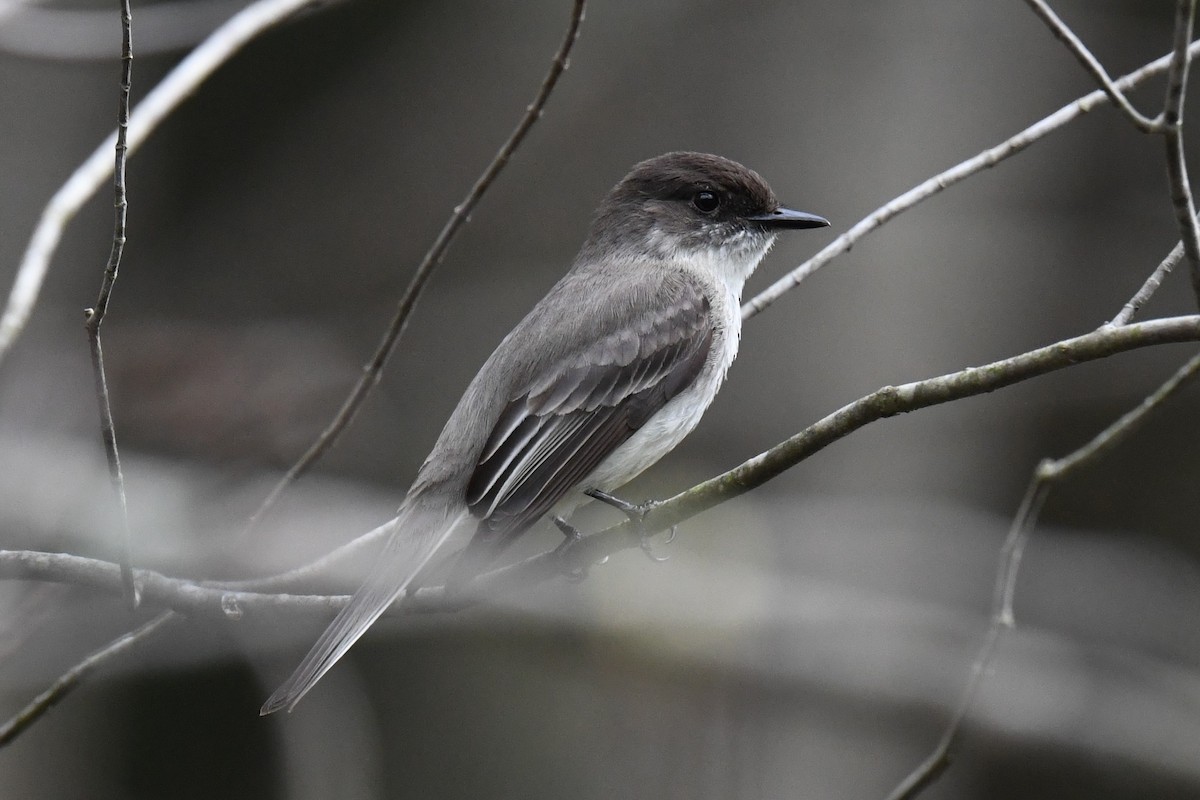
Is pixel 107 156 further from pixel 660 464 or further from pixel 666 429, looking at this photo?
pixel 660 464

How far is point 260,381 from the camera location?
591cm

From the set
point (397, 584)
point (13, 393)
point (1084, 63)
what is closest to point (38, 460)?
point (13, 393)

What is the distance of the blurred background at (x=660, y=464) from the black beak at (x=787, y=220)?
2.26 m

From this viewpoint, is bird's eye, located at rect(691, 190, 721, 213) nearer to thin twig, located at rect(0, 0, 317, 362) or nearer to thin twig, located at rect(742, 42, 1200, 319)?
thin twig, located at rect(742, 42, 1200, 319)

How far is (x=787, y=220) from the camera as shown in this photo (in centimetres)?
481

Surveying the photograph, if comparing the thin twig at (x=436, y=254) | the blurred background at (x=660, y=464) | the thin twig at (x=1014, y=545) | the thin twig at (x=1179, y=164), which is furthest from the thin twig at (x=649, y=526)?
the blurred background at (x=660, y=464)

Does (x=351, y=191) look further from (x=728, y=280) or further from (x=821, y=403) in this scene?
(x=728, y=280)

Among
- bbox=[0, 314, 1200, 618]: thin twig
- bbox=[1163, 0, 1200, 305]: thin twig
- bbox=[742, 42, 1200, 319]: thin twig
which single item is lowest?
bbox=[0, 314, 1200, 618]: thin twig

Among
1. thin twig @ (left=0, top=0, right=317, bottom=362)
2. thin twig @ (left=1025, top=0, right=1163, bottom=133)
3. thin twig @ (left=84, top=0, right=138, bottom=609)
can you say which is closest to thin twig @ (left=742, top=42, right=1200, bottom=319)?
thin twig @ (left=1025, top=0, right=1163, bottom=133)

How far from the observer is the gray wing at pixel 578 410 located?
397 cm

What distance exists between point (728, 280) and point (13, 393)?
3.78 meters

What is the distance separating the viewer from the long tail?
10.8ft

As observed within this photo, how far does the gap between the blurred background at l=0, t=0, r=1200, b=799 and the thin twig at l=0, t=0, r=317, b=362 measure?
1.72 metres

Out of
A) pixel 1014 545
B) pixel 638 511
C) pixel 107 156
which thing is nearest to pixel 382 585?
pixel 638 511
